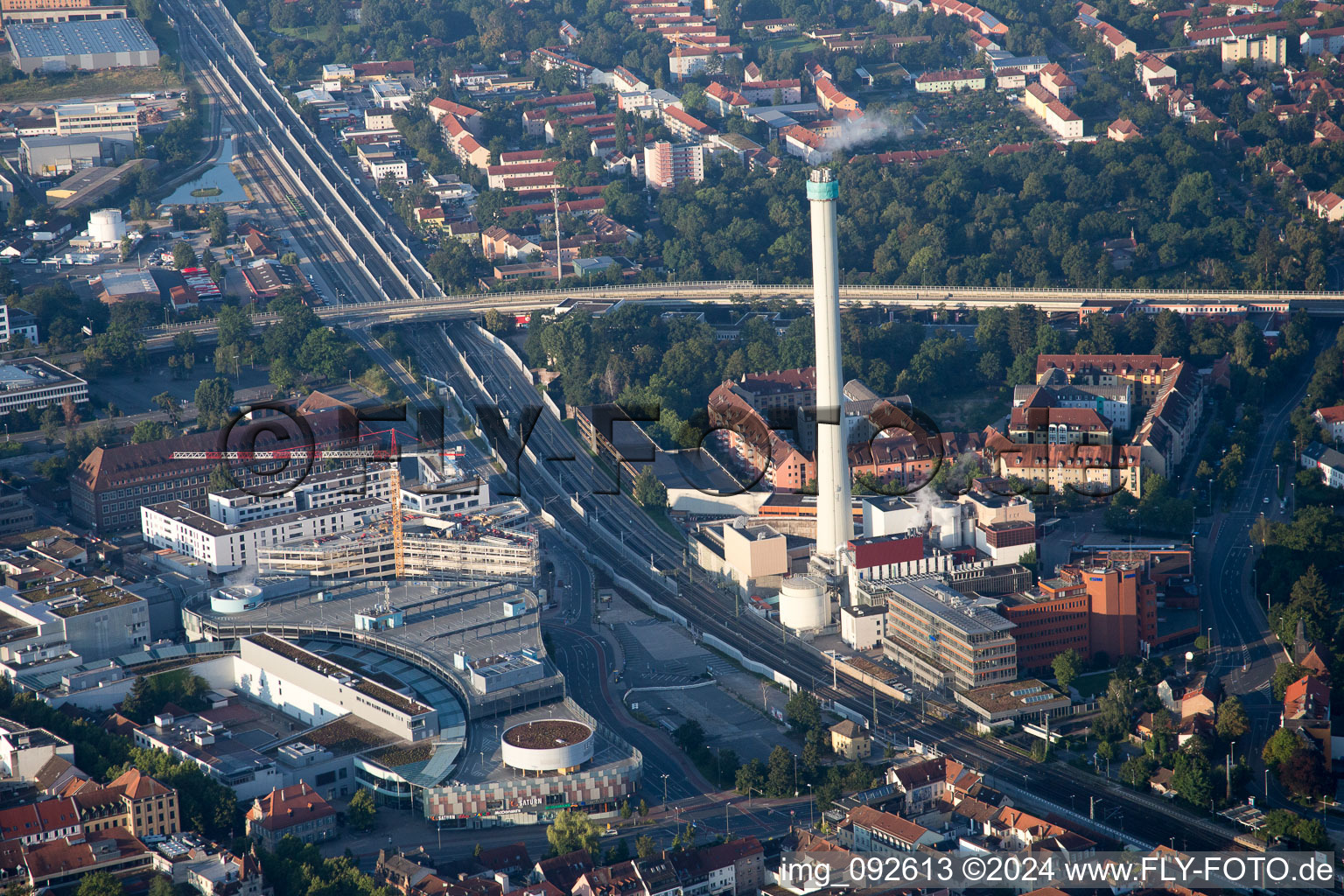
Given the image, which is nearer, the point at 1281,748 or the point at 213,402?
the point at 1281,748

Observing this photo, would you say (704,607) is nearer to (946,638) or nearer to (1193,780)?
(946,638)

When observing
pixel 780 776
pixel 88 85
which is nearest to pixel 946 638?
pixel 780 776

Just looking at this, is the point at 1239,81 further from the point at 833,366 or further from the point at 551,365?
the point at 833,366

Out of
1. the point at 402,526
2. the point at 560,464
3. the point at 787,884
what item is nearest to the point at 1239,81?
the point at 560,464

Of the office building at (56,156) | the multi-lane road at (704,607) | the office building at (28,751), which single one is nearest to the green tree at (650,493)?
the multi-lane road at (704,607)

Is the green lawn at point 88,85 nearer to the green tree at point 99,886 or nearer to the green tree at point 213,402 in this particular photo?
the green tree at point 213,402
